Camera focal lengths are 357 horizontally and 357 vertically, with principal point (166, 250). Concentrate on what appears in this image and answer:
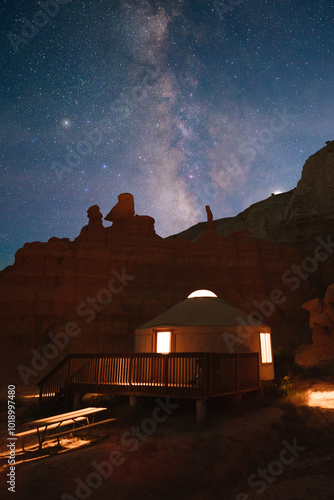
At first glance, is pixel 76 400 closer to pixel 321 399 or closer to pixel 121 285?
pixel 321 399

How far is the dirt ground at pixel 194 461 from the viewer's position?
20.4 ft

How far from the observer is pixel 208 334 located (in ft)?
41.8

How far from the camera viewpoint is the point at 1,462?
7.61 m

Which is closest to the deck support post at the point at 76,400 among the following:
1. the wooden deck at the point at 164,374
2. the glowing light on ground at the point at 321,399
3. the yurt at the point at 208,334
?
the wooden deck at the point at 164,374

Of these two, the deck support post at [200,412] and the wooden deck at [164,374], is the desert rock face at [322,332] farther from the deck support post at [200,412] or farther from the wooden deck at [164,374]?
the deck support post at [200,412]

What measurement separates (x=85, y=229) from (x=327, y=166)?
35.1 m

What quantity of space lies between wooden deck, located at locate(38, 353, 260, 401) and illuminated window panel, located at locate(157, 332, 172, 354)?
204 cm

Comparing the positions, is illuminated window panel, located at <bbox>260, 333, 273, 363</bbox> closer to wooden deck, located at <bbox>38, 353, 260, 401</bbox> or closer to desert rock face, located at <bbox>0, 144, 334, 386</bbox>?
wooden deck, located at <bbox>38, 353, 260, 401</bbox>

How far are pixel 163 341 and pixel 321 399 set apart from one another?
18.6 feet

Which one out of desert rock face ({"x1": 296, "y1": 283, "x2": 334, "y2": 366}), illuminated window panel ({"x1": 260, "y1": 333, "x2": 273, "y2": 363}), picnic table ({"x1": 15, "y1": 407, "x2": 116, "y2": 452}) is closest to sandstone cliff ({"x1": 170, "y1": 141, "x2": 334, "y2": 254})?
desert rock face ({"x1": 296, "y1": 283, "x2": 334, "y2": 366})

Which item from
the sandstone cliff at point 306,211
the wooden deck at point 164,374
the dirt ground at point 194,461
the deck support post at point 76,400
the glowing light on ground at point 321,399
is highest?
the sandstone cliff at point 306,211

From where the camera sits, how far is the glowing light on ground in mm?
10666

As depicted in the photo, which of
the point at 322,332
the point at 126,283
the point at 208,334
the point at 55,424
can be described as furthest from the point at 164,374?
the point at 126,283

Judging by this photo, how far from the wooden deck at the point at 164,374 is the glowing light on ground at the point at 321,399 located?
5.82 feet
